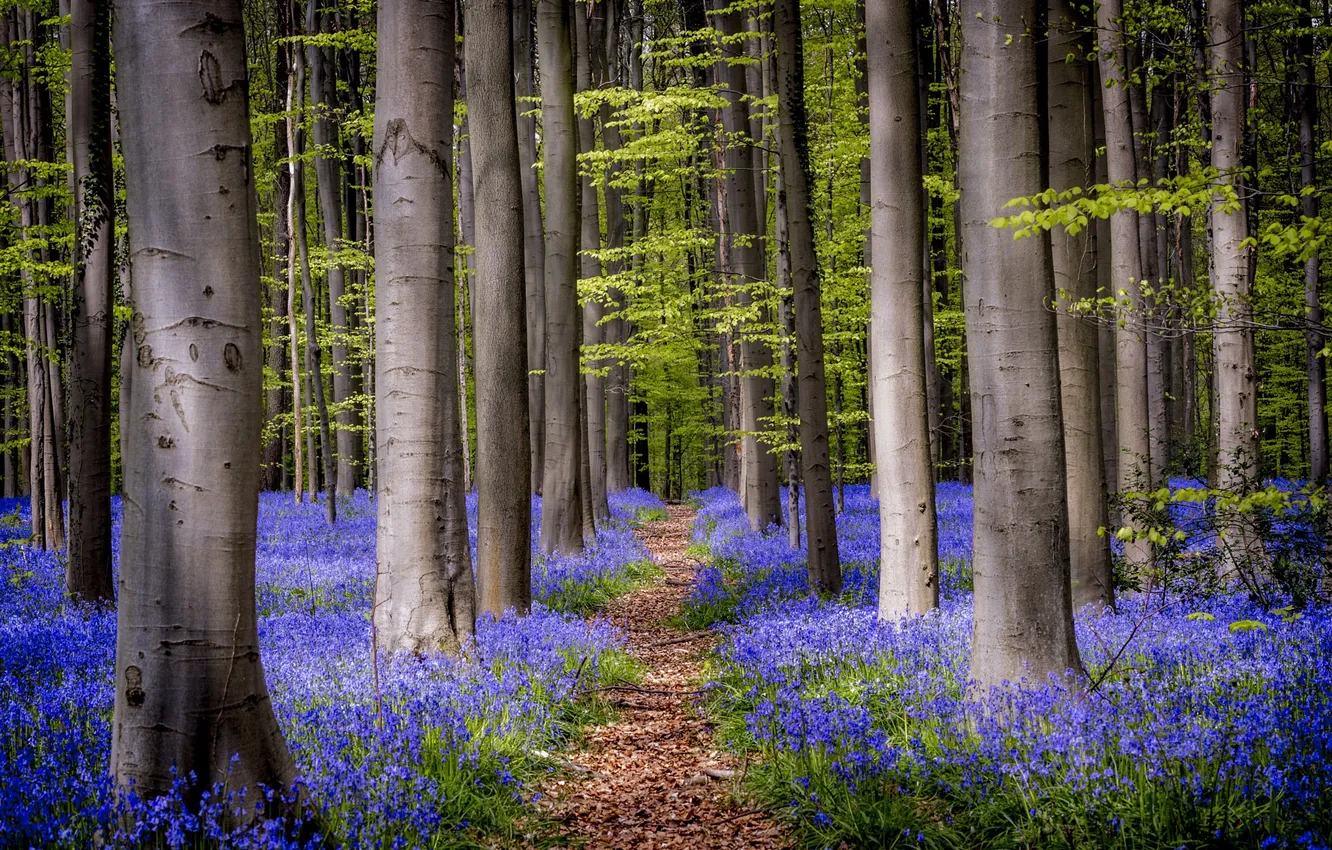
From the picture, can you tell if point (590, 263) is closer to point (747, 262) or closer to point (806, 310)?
point (747, 262)

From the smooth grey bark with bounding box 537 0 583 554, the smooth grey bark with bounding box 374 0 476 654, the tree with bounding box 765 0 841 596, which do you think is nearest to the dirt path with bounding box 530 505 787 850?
the smooth grey bark with bounding box 374 0 476 654

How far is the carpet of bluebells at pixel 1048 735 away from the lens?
11.6 feet

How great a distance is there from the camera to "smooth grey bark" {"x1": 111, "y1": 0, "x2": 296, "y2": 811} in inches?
125

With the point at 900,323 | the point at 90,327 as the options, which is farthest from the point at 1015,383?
the point at 90,327

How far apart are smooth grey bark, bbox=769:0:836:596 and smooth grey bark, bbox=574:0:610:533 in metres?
4.99

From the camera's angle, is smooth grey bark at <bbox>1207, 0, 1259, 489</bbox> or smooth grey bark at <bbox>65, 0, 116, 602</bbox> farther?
smooth grey bark at <bbox>1207, 0, 1259, 489</bbox>

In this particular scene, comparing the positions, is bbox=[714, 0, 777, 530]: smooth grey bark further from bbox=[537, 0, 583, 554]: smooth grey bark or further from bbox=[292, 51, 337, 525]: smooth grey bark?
bbox=[292, 51, 337, 525]: smooth grey bark

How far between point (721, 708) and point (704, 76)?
18.2 metres

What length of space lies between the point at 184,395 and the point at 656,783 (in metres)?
3.49

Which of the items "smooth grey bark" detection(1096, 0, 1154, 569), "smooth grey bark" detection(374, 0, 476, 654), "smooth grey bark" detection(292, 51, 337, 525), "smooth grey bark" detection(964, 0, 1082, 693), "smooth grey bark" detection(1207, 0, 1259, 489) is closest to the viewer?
"smooth grey bark" detection(964, 0, 1082, 693)

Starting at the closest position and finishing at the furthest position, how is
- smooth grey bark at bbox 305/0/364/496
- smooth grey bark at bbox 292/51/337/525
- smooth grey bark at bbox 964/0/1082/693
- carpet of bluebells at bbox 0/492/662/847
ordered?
1. carpet of bluebells at bbox 0/492/662/847
2. smooth grey bark at bbox 964/0/1082/693
3. smooth grey bark at bbox 292/51/337/525
4. smooth grey bark at bbox 305/0/364/496

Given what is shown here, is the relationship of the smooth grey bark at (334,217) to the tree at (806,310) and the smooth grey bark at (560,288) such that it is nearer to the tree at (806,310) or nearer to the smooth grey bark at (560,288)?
the smooth grey bark at (560,288)

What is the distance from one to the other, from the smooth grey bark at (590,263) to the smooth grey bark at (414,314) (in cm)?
794

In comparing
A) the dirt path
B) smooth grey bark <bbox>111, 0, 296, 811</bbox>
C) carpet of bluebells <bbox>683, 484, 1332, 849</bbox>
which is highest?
smooth grey bark <bbox>111, 0, 296, 811</bbox>
